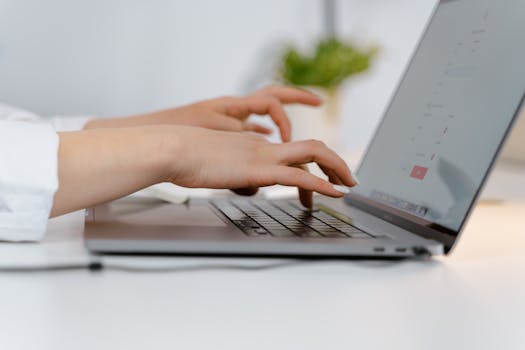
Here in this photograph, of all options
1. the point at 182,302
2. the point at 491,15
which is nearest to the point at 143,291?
the point at 182,302

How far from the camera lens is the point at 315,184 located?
0.75 m

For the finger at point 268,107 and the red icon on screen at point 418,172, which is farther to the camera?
the finger at point 268,107

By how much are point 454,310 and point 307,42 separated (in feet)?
6.74

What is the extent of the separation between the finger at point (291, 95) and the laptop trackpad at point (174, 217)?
14.0 inches

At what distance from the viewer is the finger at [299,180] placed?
2.42 ft

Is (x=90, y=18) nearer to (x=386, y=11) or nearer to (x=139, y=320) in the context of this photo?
(x=386, y=11)

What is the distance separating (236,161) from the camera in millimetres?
747

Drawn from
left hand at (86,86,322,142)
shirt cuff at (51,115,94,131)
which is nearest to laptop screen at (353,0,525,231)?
left hand at (86,86,322,142)

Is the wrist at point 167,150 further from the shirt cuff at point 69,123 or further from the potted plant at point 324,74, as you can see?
the potted plant at point 324,74

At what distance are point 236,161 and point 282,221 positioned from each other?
9cm

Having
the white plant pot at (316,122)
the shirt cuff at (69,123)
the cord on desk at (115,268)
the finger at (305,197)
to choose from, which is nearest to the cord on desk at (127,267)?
the cord on desk at (115,268)

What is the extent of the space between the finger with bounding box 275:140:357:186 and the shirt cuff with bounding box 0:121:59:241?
0.69ft

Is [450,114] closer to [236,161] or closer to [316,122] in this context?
[236,161]

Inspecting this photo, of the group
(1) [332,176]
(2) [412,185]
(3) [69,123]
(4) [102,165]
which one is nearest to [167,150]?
(4) [102,165]
